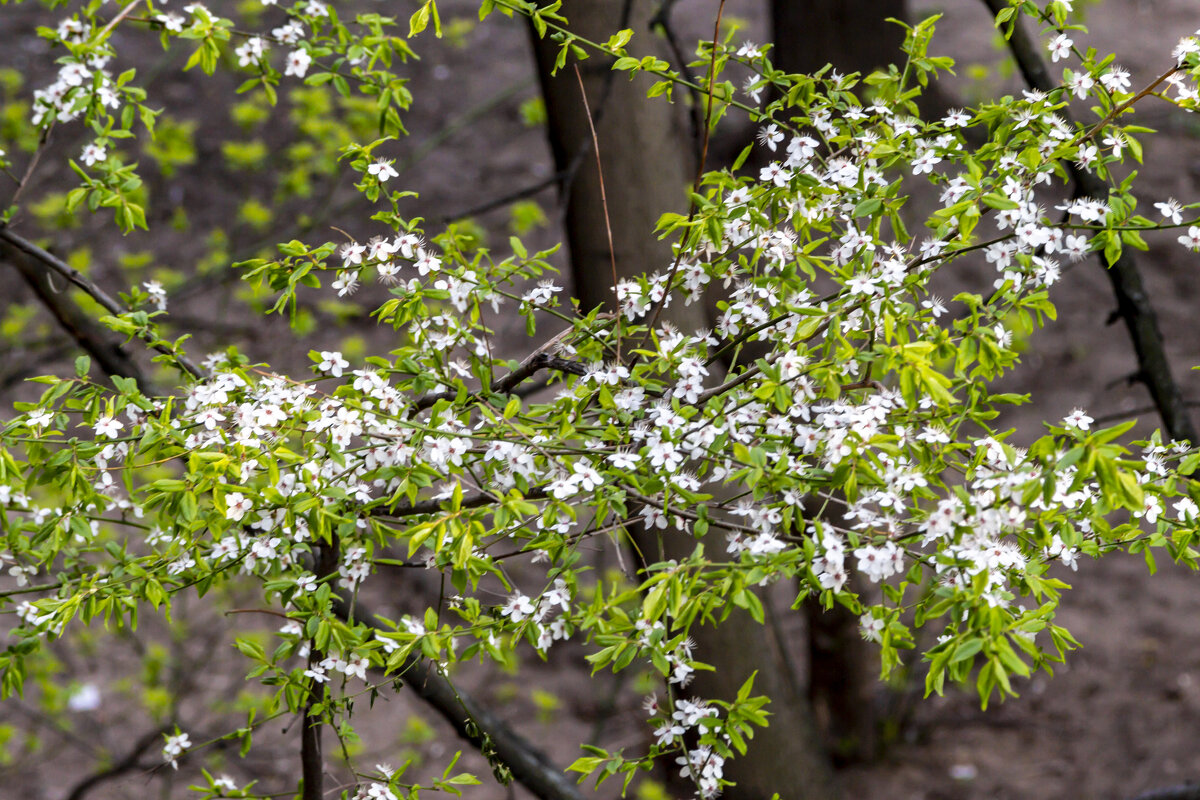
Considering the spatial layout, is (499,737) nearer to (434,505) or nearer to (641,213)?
(434,505)

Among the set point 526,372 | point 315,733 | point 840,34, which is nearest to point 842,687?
point 840,34

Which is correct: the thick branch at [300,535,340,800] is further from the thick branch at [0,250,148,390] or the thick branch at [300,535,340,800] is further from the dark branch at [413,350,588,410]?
the thick branch at [0,250,148,390]

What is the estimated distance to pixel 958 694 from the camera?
5434 mm

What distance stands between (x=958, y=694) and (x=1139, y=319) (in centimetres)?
293

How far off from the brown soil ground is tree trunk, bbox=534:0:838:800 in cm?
126

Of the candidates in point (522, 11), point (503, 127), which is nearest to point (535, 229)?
point (503, 127)

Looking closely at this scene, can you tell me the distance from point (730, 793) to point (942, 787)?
2.31 m

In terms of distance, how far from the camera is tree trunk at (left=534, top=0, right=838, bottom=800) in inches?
123

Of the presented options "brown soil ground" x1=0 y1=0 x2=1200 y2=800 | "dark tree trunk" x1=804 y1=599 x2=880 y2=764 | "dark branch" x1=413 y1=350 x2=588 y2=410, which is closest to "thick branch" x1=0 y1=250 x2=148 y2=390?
"brown soil ground" x1=0 y1=0 x2=1200 y2=800

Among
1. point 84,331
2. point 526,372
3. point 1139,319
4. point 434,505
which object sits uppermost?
point 84,331

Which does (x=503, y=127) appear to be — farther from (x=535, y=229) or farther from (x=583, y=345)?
(x=583, y=345)

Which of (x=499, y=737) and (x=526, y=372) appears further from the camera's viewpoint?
(x=499, y=737)

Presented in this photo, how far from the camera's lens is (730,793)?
3150mm

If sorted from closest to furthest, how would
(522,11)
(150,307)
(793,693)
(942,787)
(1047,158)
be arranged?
(1047,158) < (522,11) < (793,693) < (150,307) < (942,787)
